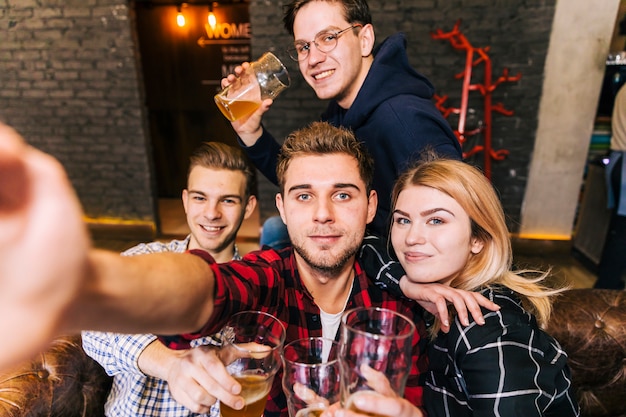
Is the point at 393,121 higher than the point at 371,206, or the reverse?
the point at 393,121

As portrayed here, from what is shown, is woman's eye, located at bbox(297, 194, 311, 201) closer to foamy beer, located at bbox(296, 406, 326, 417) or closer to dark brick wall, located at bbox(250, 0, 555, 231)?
foamy beer, located at bbox(296, 406, 326, 417)

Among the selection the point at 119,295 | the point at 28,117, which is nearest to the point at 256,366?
the point at 119,295

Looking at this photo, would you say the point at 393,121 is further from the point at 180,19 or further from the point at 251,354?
the point at 180,19

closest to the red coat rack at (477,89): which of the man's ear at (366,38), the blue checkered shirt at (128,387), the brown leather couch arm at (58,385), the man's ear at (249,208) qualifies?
the man's ear at (366,38)

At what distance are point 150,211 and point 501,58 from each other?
12.3 feet

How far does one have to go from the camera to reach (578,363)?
154cm

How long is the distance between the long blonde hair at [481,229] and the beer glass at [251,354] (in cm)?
64

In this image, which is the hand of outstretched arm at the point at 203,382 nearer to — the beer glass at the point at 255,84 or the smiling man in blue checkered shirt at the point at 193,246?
the smiling man in blue checkered shirt at the point at 193,246

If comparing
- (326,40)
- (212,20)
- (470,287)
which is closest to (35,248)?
(470,287)

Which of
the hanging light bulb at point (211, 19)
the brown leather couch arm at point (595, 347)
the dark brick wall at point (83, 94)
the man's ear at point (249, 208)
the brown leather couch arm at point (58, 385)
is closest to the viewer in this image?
the brown leather couch arm at point (58, 385)

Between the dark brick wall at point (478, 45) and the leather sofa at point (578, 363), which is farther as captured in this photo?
the dark brick wall at point (478, 45)

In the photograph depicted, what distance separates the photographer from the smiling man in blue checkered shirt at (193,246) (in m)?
1.26

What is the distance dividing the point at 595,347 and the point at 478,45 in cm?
289

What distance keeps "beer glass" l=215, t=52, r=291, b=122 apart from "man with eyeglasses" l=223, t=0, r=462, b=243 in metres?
0.05
